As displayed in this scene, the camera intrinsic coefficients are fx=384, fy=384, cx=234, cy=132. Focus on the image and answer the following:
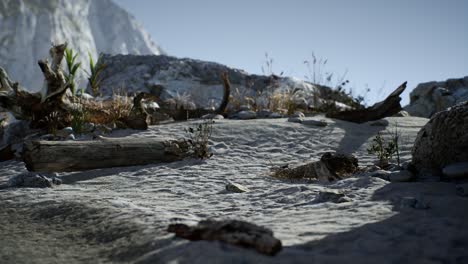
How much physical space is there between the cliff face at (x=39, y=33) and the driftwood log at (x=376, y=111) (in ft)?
125

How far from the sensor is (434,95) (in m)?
10.1

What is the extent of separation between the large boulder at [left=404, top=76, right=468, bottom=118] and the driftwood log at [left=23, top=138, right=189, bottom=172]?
299 inches

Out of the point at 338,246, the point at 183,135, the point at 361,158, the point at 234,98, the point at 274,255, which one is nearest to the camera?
the point at 274,255

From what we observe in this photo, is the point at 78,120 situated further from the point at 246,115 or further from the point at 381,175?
the point at 381,175

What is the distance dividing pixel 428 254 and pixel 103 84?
11868 millimetres

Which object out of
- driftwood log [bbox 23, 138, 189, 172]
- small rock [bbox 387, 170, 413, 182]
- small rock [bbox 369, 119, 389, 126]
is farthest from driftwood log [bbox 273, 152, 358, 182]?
small rock [bbox 369, 119, 389, 126]

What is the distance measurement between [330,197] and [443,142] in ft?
4.33

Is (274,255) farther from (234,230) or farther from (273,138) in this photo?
(273,138)

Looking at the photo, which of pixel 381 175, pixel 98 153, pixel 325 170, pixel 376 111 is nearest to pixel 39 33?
pixel 376 111

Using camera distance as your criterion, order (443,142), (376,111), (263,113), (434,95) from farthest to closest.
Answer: (434,95) → (263,113) → (376,111) → (443,142)

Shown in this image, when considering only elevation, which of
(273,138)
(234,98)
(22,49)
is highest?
(22,49)

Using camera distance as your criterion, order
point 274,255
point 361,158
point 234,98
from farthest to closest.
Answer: point 234,98
point 361,158
point 274,255

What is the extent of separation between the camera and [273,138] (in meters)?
6.10

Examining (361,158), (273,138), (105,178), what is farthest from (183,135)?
(361,158)
